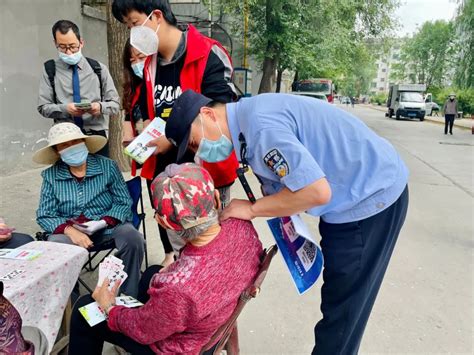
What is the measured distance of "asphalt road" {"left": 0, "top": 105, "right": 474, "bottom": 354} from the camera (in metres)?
2.38

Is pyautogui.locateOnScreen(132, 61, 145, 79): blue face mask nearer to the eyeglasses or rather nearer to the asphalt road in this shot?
the eyeglasses

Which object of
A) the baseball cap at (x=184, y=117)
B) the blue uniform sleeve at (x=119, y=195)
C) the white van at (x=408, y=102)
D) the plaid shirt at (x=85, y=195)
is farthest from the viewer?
the white van at (x=408, y=102)

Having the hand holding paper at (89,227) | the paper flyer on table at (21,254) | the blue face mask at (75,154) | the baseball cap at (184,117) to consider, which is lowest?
the hand holding paper at (89,227)

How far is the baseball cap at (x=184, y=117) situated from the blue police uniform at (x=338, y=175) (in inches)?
4.5

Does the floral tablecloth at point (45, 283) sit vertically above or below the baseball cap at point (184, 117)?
below

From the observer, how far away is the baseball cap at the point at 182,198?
1.27 m

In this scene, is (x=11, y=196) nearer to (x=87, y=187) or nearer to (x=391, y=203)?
(x=87, y=187)

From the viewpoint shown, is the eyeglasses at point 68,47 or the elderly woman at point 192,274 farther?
the eyeglasses at point 68,47

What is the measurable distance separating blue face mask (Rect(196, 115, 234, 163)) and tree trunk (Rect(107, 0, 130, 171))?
4040 mm

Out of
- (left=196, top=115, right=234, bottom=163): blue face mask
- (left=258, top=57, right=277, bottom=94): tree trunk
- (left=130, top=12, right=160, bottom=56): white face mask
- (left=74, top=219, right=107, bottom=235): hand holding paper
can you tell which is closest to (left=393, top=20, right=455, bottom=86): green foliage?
(left=258, top=57, right=277, bottom=94): tree trunk

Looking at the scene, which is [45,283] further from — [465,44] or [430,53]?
[430,53]

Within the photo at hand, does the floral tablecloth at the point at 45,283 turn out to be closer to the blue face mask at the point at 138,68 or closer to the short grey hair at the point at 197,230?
the short grey hair at the point at 197,230

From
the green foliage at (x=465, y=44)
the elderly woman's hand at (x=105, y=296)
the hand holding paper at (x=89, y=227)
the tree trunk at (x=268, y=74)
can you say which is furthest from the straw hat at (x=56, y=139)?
the green foliage at (x=465, y=44)

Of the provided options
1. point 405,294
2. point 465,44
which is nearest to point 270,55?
point 465,44
